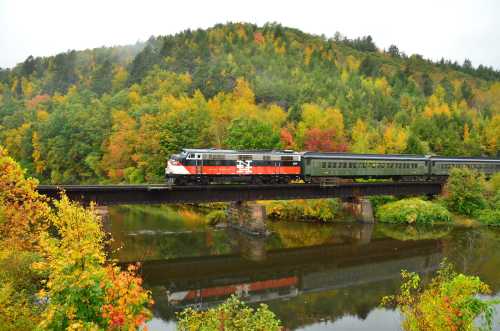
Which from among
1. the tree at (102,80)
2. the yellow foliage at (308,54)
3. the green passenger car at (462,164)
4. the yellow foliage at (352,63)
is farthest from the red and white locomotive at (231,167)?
the yellow foliage at (352,63)

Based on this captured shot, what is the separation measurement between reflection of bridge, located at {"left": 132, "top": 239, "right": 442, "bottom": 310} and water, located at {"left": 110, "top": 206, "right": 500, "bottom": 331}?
0.07 meters

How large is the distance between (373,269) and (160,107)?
6782 centimetres

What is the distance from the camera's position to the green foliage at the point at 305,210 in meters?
56.0

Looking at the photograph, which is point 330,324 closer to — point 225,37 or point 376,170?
point 376,170

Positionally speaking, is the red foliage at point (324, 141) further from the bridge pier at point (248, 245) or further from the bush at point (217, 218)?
the bridge pier at point (248, 245)

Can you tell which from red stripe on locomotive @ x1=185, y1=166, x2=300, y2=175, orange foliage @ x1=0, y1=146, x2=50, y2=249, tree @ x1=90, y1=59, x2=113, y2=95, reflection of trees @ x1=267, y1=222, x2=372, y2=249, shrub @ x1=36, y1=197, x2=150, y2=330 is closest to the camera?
shrub @ x1=36, y1=197, x2=150, y2=330

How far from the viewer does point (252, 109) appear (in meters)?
97.7

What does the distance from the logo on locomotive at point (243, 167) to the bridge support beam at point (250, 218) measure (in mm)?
3509

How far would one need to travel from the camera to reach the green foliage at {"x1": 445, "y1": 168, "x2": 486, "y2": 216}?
57438 mm

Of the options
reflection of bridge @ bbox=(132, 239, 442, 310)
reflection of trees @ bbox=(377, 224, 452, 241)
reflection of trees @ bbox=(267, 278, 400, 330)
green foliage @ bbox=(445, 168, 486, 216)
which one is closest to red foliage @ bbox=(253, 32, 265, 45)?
green foliage @ bbox=(445, 168, 486, 216)

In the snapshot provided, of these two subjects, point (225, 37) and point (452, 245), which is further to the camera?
point (225, 37)

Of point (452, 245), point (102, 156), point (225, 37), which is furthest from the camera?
point (225, 37)

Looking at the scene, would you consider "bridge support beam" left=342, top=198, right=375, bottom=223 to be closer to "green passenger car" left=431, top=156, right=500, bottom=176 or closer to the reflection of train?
the reflection of train

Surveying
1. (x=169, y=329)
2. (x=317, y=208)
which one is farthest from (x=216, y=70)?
(x=169, y=329)
